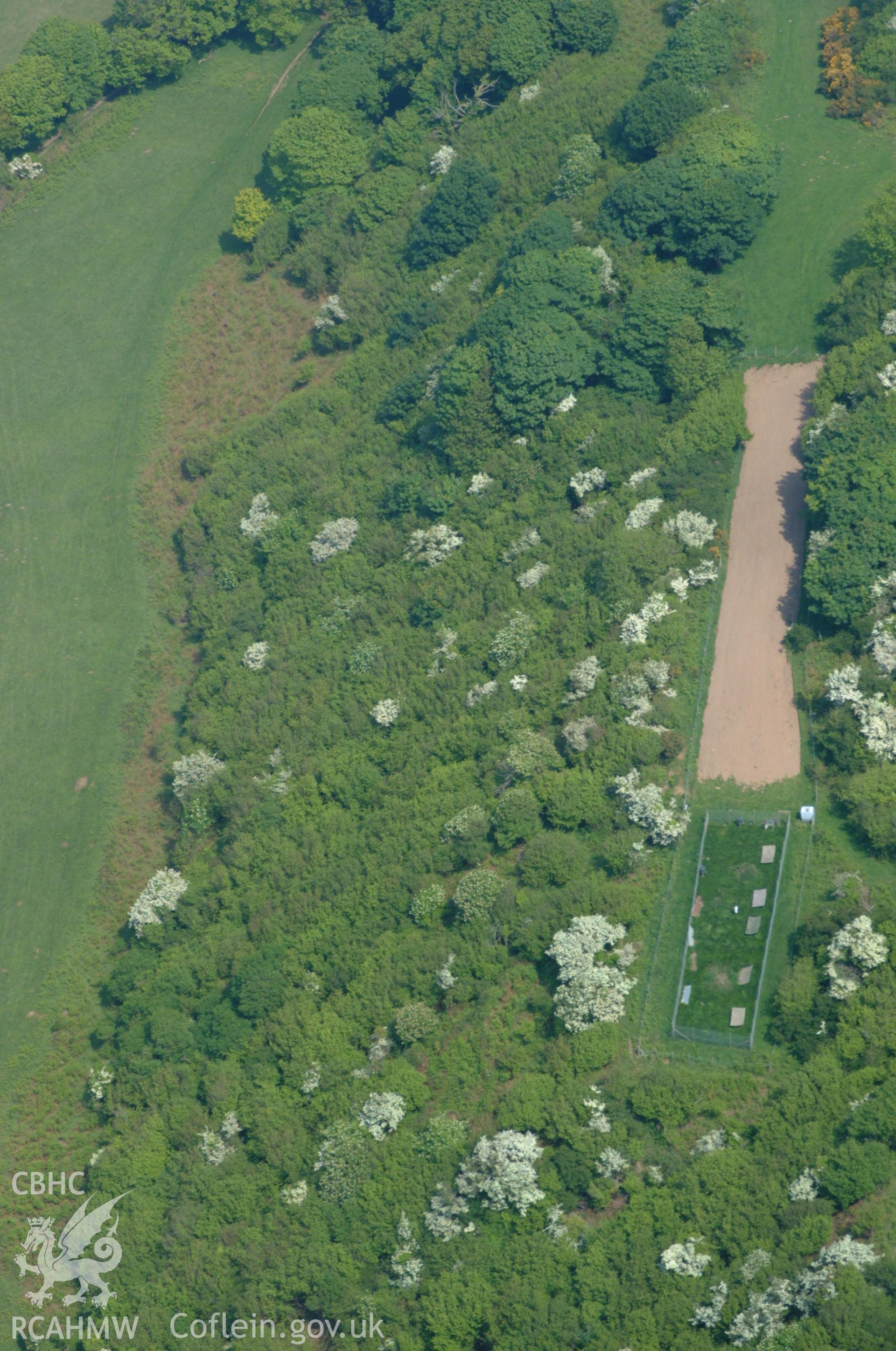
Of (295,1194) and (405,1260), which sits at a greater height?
(295,1194)

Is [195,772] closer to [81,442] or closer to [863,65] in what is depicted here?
[81,442]

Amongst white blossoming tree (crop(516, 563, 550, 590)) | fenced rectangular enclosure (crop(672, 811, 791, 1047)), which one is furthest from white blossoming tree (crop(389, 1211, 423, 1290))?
white blossoming tree (crop(516, 563, 550, 590))

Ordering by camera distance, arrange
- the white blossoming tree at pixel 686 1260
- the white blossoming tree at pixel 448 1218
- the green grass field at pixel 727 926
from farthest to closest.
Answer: the green grass field at pixel 727 926, the white blossoming tree at pixel 448 1218, the white blossoming tree at pixel 686 1260

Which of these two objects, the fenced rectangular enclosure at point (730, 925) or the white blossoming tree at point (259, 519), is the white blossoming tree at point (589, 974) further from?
the white blossoming tree at point (259, 519)

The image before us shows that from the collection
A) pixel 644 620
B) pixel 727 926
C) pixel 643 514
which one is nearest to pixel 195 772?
pixel 644 620

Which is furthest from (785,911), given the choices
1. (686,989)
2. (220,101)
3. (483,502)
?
(220,101)

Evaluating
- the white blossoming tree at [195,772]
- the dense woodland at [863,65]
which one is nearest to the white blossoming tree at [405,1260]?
the white blossoming tree at [195,772]
